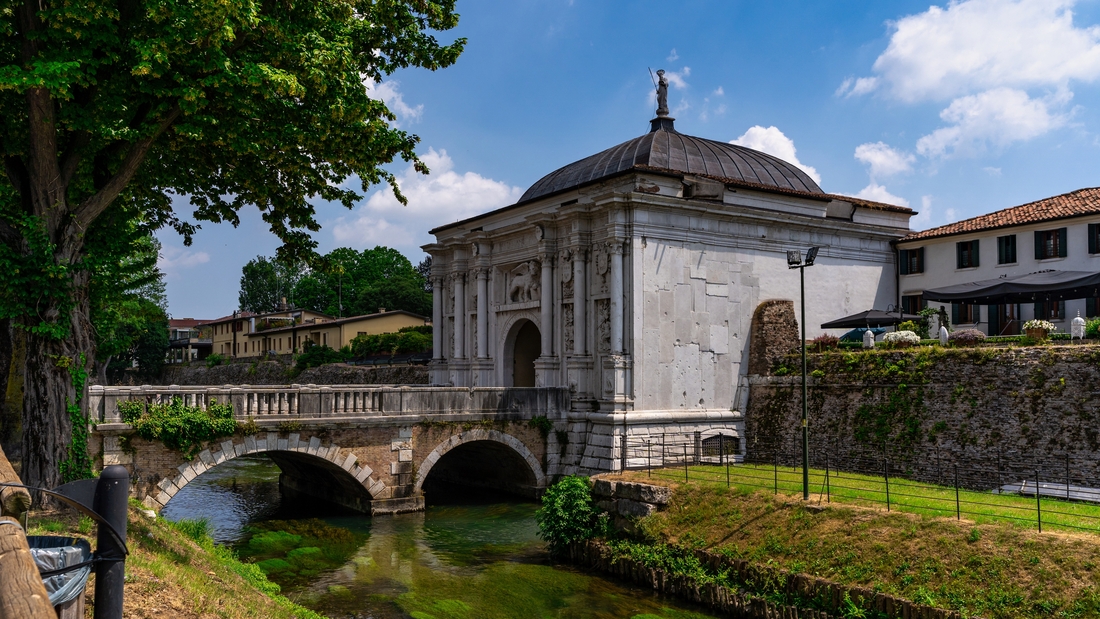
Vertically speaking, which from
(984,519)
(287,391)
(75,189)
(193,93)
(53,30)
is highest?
(53,30)

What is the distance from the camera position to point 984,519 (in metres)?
16.2

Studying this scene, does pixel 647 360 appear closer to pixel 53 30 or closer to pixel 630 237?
pixel 630 237

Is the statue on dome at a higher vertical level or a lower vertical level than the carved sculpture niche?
higher

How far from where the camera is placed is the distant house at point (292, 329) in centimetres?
6675

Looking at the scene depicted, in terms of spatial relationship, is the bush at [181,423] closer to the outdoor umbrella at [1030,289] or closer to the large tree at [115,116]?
the large tree at [115,116]

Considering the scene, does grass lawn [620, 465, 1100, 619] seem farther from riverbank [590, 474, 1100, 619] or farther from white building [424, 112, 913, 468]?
white building [424, 112, 913, 468]

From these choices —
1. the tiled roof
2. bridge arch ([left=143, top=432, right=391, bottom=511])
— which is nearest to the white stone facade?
the tiled roof

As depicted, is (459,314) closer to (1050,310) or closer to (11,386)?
(11,386)

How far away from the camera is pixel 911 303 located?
36.3 meters

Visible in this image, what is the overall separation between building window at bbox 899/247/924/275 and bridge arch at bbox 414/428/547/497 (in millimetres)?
19094

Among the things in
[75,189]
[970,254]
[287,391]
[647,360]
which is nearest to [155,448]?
[287,391]

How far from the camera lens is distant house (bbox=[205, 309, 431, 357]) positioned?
66.8m

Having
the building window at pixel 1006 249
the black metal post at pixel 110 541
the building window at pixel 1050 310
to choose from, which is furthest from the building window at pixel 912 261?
the black metal post at pixel 110 541

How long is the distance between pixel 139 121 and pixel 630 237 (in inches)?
713
